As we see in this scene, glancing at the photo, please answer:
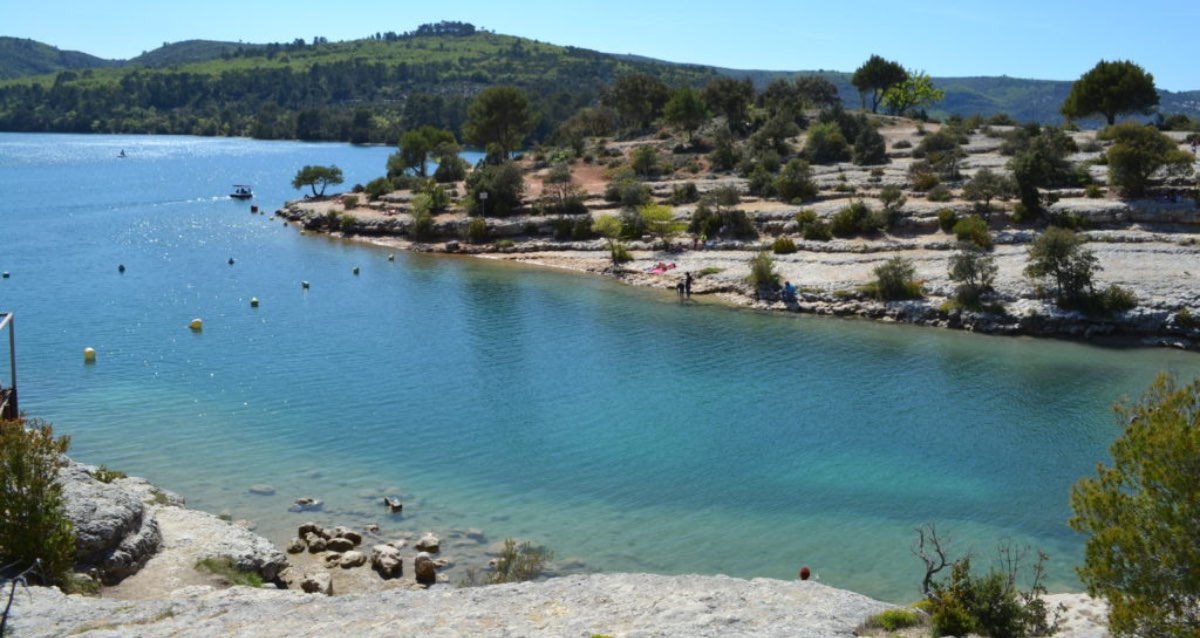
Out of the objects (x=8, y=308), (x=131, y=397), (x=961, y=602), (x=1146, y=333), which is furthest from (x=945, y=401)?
(x=8, y=308)

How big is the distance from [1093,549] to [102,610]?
15.4 m

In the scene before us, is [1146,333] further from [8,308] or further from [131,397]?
[8,308]

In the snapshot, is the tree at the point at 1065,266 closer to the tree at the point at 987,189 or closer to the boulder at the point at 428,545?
the tree at the point at 987,189

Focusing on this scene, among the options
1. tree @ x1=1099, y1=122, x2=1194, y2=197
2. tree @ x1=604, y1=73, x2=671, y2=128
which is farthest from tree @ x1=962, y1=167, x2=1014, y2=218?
tree @ x1=604, y1=73, x2=671, y2=128

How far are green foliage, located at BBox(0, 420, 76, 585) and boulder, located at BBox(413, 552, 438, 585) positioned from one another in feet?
23.7

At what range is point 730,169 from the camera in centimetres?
8781

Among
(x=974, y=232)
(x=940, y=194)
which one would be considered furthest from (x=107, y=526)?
(x=940, y=194)

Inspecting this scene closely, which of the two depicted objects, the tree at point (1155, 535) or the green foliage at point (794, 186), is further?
the green foliage at point (794, 186)

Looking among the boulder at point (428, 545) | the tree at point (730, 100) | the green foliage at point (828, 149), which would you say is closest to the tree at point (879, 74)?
the tree at point (730, 100)

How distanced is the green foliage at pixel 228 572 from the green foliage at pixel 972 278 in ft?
134

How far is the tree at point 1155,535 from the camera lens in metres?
13.3

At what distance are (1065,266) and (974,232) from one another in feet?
32.7

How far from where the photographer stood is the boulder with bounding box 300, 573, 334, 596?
21469mm

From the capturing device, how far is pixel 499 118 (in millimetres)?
104062
